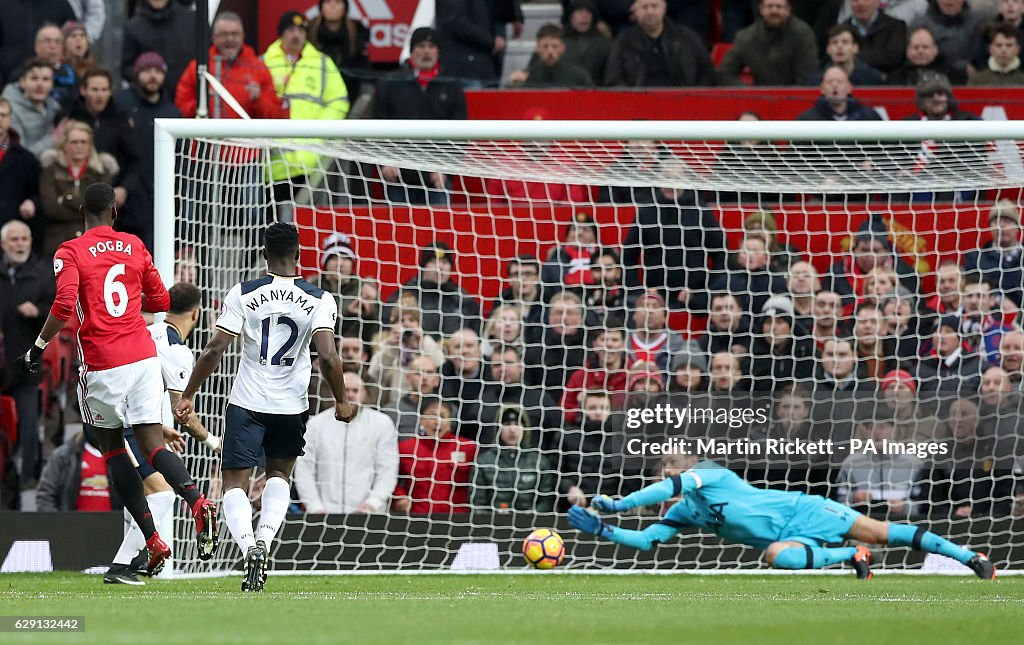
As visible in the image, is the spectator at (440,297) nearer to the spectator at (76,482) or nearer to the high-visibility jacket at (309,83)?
the high-visibility jacket at (309,83)

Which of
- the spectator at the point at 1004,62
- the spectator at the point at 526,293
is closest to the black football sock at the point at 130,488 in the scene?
the spectator at the point at 526,293

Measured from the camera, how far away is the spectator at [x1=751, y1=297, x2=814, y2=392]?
10.9 metres

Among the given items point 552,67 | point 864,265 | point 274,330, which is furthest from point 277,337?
point 552,67

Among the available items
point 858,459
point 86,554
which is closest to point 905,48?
point 858,459

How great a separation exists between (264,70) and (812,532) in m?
5.67

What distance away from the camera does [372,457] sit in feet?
34.8

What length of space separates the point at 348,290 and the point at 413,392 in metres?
1.04

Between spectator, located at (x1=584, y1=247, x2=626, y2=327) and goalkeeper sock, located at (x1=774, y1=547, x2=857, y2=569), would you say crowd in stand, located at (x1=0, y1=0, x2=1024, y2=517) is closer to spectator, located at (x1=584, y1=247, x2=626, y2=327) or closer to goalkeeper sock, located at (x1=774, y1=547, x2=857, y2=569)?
spectator, located at (x1=584, y1=247, x2=626, y2=327)

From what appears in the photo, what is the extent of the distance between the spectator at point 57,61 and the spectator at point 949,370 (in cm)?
740

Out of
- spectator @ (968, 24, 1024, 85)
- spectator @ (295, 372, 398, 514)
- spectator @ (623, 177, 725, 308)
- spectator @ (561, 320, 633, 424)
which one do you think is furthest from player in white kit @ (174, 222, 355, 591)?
spectator @ (968, 24, 1024, 85)

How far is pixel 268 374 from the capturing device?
786 centimetres

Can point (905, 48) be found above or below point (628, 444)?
above

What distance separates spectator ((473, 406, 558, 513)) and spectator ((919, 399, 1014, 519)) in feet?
9.22

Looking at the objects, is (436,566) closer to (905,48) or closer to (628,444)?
(628,444)
